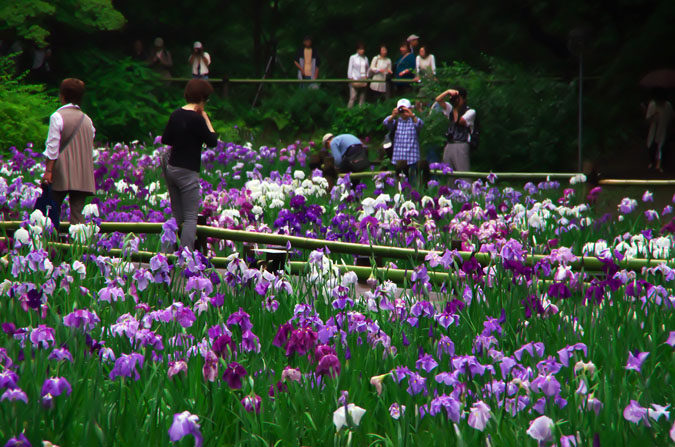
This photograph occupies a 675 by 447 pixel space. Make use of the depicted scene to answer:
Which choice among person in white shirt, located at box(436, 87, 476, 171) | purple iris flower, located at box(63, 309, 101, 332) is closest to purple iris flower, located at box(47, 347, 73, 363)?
purple iris flower, located at box(63, 309, 101, 332)

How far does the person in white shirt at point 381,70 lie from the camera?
74.1 ft

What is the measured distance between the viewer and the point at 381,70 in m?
22.6

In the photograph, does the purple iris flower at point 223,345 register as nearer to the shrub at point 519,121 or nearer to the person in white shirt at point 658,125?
the shrub at point 519,121

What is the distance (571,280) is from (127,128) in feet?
60.7

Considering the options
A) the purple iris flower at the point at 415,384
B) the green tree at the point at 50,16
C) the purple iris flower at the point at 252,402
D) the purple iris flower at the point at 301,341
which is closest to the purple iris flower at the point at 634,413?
the purple iris flower at the point at 415,384

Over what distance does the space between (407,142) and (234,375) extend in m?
9.27

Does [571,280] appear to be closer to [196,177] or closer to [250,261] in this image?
[250,261]

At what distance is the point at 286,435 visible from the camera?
307 cm

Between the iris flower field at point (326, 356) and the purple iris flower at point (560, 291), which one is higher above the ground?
the purple iris flower at point (560, 291)

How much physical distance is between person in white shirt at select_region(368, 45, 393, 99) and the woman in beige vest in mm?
15031

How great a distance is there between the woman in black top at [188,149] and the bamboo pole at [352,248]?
0.54 feet

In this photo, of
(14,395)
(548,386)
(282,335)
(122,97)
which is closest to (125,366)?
(14,395)

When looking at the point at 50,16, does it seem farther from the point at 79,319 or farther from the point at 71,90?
the point at 79,319

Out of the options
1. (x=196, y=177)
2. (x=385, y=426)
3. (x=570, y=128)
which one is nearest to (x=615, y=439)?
(x=385, y=426)
